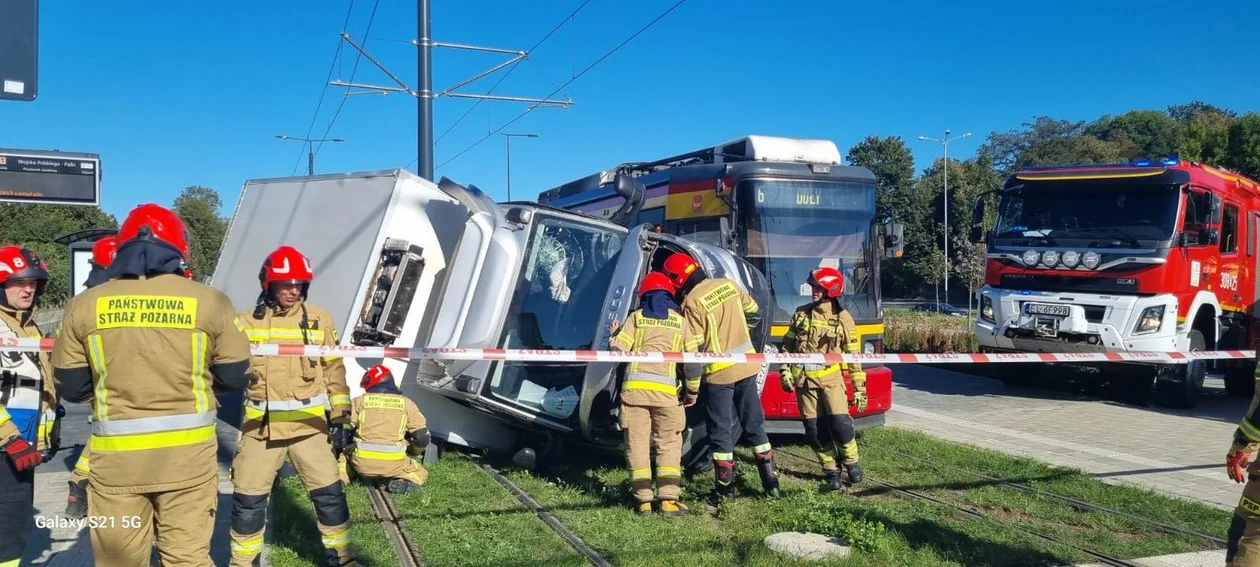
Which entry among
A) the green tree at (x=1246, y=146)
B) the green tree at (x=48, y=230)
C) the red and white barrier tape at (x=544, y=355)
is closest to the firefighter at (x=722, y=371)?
the red and white barrier tape at (x=544, y=355)

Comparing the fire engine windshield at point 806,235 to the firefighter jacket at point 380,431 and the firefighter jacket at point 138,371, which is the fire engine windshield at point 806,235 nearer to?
the firefighter jacket at point 380,431

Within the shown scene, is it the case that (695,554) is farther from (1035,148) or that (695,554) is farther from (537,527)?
(1035,148)

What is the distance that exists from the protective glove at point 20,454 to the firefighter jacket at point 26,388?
355mm

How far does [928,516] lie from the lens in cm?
→ 591

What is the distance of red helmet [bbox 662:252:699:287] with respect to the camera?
6496mm

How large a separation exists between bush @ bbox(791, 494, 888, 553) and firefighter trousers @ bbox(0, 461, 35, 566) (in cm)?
403

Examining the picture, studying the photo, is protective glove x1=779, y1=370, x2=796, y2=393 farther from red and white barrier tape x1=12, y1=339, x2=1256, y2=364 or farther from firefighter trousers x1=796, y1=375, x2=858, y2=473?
red and white barrier tape x1=12, y1=339, x2=1256, y2=364

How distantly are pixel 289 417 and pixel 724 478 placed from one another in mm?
2938

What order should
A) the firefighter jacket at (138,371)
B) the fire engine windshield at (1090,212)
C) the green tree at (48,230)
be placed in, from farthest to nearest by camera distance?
the green tree at (48,230) → the fire engine windshield at (1090,212) → the firefighter jacket at (138,371)

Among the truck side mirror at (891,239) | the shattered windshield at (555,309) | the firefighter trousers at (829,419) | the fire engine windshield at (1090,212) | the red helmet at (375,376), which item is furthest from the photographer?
the fire engine windshield at (1090,212)

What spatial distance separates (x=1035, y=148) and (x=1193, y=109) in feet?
67.1

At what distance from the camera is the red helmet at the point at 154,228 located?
3469 mm

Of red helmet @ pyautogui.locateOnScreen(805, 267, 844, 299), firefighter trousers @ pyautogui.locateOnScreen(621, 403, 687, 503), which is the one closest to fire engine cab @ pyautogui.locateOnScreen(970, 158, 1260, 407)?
red helmet @ pyautogui.locateOnScreen(805, 267, 844, 299)

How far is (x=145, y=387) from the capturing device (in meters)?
3.33
